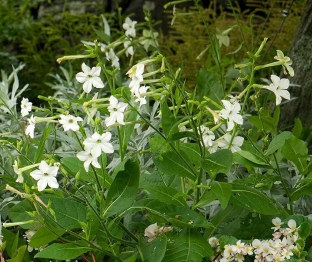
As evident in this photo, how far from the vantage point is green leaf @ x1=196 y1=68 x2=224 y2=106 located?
7.24 ft

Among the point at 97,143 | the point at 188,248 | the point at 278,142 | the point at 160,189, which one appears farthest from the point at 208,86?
the point at 97,143

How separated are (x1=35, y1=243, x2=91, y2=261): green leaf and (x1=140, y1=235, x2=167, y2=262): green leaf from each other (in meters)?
0.15

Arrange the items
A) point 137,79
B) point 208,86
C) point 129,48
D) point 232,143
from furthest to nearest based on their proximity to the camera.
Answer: point 129,48 < point 208,86 < point 232,143 < point 137,79

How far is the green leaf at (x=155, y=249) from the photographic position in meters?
1.46

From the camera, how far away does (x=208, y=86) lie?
7.30 ft

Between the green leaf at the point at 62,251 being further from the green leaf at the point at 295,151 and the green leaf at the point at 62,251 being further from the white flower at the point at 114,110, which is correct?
the green leaf at the point at 295,151

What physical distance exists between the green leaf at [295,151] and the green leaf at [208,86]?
544 mm

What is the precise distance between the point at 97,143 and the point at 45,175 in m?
0.14

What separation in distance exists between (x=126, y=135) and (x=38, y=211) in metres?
0.35

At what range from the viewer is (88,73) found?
1.49 m

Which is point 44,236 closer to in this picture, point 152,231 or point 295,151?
point 152,231

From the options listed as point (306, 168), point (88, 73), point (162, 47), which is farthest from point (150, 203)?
point (162, 47)

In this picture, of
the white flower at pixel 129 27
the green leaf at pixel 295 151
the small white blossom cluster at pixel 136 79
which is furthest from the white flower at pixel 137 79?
the white flower at pixel 129 27

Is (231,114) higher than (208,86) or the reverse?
higher
